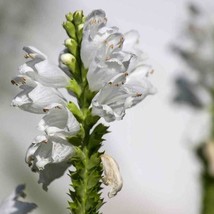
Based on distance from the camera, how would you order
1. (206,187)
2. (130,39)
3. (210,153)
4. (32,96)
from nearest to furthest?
(32,96) → (130,39) → (206,187) → (210,153)

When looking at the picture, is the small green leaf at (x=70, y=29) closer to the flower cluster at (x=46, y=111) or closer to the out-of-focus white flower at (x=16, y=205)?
the flower cluster at (x=46, y=111)

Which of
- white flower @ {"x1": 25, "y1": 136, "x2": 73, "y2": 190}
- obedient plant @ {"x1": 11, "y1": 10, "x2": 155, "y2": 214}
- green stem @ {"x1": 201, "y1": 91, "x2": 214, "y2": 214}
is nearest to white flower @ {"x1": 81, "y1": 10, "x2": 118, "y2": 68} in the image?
obedient plant @ {"x1": 11, "y1": 10, "x2": 155, "y2": 214}

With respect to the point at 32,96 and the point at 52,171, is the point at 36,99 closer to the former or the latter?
the point at 32,96

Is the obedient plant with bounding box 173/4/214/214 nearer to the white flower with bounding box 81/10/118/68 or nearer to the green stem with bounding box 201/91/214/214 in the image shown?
the green stem with bounding box 201/91/214/214

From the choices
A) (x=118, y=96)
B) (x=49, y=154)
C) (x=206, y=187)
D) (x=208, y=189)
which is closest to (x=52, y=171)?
(x=49, y=154)

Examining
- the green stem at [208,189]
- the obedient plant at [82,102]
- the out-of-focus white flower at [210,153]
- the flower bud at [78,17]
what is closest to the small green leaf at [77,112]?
the obedient plant at [82,102]

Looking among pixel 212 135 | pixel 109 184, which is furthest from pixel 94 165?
pixel 212 135
